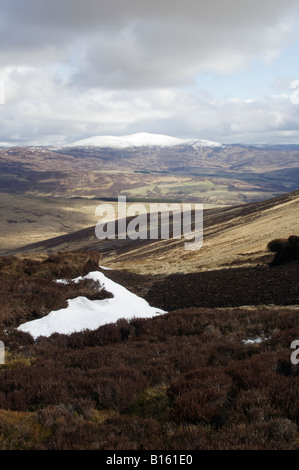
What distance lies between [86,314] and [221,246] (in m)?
24.2

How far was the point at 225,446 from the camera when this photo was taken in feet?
12.6

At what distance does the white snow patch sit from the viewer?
11.0m

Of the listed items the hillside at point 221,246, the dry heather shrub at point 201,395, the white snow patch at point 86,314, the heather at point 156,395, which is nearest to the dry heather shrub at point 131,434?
the heather at point 156,395

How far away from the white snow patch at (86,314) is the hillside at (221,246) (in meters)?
11.6

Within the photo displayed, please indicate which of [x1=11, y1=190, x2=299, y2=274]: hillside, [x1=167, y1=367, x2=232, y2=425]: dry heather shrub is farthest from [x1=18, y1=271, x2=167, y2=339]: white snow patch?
[x1=11, y1=190, x2=299, y2=274]: hillside

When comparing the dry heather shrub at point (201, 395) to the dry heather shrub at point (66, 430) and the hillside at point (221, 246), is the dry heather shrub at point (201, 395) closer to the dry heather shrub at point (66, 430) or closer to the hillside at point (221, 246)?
the dry heather shrub at point (66, 430)

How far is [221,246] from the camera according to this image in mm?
34719

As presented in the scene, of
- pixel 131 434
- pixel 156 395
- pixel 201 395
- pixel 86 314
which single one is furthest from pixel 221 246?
pixel 131 434

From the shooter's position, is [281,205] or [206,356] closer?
[206,356]

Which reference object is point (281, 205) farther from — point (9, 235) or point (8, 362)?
point (9, 235)

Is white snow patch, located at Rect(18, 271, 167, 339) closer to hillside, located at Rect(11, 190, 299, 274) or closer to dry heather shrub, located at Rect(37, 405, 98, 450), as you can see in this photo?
dry heather shrub, located at Rect(37, 405, 98, 450)

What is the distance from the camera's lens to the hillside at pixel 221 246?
27.6m

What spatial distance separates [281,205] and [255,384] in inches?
1681

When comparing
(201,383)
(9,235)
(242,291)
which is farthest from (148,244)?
(9,235)
